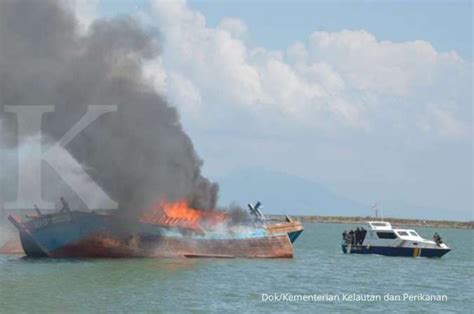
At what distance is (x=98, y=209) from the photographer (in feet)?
205

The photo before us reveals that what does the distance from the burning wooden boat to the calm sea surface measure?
101 cm

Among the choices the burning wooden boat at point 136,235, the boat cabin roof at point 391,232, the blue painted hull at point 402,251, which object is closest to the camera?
the burning wooden boat at point 136,235

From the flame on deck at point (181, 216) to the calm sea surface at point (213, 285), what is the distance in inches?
103

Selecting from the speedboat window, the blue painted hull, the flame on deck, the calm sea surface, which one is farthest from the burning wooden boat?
the speedboat window

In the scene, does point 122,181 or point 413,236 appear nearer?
point 122,181

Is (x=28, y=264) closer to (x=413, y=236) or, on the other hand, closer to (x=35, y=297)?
(x=35, y=297)

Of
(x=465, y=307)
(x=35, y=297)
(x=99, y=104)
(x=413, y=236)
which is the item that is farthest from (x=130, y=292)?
(x=413, y=236)

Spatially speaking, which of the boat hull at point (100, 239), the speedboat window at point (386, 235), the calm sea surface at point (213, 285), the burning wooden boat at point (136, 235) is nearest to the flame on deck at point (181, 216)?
the burning wooden boat at point (136, 235)

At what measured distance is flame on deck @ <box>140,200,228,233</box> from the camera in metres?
59.8

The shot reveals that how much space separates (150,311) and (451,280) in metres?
26.9

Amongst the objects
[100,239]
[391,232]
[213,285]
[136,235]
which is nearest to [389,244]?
[391,232]

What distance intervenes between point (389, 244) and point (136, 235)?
27965 mm

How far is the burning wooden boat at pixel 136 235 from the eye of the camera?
57156mm

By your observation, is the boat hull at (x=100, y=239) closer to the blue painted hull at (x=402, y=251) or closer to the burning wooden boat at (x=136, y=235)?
the burning wooden boat at (x=136, y=235)
